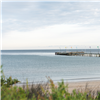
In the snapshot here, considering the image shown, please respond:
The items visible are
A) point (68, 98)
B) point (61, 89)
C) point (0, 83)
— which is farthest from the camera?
point (0, 83)

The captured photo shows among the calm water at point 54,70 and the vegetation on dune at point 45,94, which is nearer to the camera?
the vegetation on dune at point 45,94

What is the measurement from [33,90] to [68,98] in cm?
186

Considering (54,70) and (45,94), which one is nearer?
(45,94)

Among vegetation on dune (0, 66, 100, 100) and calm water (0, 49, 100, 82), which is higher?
vegetation on dune (0, 66, 100, 100)

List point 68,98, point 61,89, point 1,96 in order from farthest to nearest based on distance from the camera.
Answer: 1. point 61,89
2. point 68,98
3. point 1,96

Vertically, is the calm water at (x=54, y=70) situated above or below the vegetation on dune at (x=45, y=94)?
below

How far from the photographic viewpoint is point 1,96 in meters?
4.41

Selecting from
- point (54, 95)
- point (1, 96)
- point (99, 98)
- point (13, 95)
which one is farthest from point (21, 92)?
point (99, 98)

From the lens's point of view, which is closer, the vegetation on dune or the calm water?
the vegetation on dune

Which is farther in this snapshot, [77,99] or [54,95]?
[54,95]

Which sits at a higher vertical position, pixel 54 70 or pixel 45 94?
pixel 45 94

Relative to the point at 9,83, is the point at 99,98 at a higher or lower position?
lower

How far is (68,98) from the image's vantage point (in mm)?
4711

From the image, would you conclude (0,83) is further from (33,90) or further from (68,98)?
(68,98)
